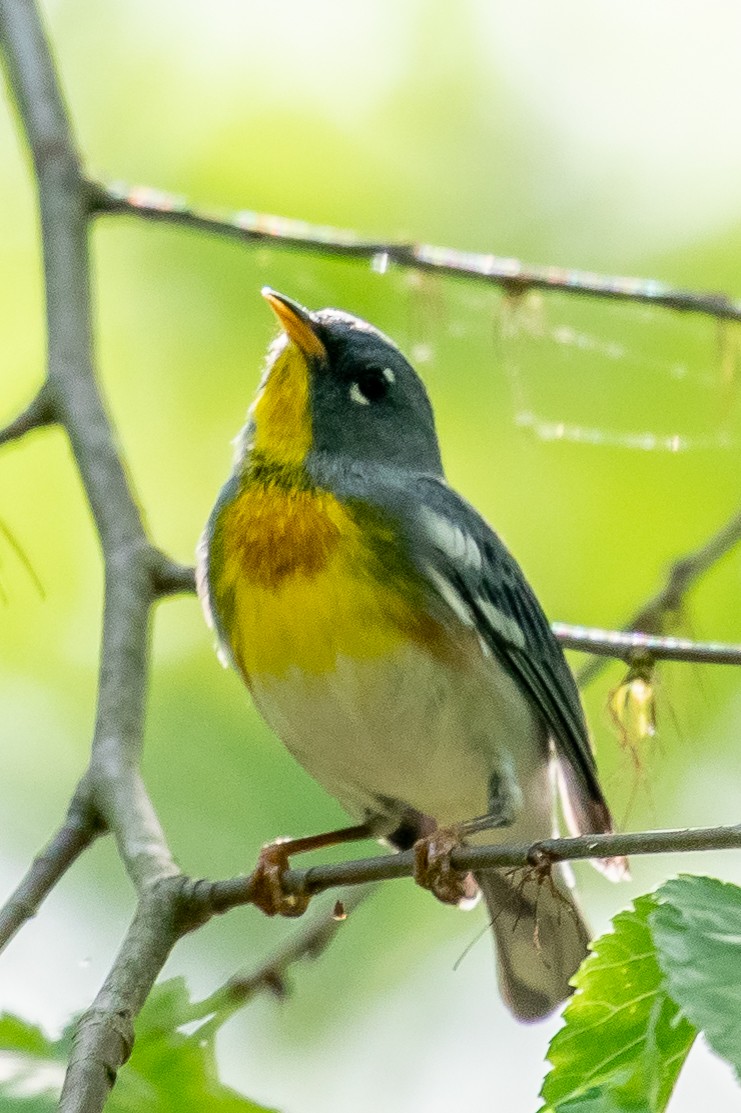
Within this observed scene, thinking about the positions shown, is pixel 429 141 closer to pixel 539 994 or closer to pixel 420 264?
pixel 420 264

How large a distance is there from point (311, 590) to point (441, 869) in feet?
2.42

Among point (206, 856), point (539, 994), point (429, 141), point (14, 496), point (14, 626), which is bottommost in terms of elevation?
point (539, 994)

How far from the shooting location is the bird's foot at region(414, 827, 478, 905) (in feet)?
10.8

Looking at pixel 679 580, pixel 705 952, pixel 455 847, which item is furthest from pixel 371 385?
pixel 705 952

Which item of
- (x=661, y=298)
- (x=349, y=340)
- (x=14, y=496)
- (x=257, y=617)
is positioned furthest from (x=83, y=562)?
(x=661, y=298)

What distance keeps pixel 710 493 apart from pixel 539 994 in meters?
2.15

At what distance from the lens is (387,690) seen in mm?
3617

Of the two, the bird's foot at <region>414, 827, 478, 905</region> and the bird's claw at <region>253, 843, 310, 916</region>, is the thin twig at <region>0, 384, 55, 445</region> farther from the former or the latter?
the bird's foot at <region>414, 827, 478, 905</region>

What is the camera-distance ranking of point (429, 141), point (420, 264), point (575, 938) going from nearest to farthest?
1. point (420, 264)
2. point (575, 938)
3. point (429, 141)

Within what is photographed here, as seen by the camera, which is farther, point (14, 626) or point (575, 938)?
point (14, 626)

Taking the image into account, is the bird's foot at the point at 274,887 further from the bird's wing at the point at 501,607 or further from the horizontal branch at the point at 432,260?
the horizontal branch at the point at 432,260

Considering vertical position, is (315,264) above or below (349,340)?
above

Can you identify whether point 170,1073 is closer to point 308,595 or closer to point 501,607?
point 308,595

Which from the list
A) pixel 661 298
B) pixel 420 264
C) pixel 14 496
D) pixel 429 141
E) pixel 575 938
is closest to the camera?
pixel 661 298
